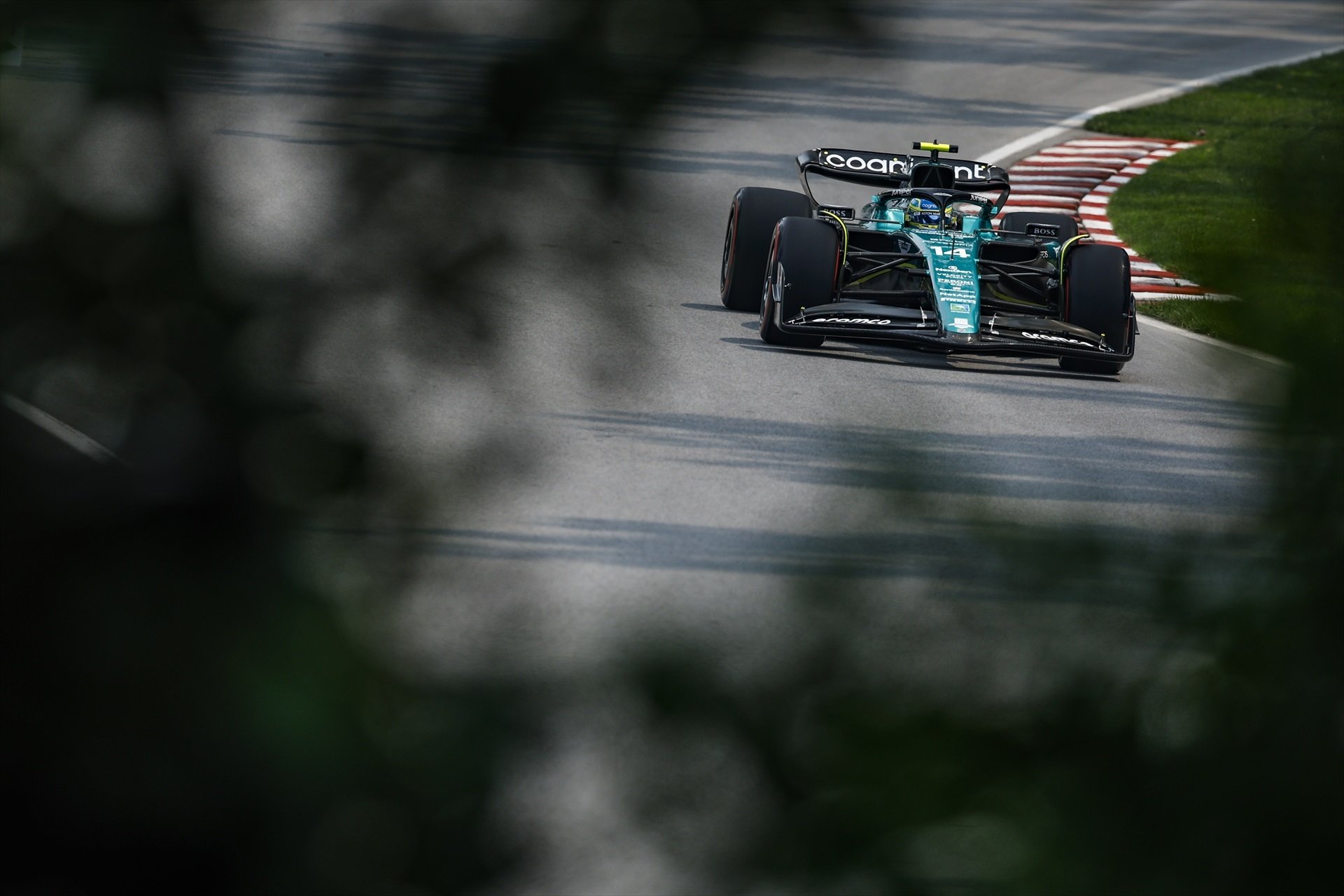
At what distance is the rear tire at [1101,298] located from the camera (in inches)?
333

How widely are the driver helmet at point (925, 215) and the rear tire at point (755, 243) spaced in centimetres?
65

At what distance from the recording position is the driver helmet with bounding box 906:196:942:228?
31.2ft

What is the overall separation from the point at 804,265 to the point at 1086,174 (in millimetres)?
7819

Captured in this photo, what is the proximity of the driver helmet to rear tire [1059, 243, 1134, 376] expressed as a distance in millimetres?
1152

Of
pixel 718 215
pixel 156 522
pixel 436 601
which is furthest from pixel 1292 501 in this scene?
pixel 156 522

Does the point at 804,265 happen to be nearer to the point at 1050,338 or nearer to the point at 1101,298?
the point at 1050,338

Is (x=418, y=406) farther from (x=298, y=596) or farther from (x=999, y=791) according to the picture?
(x=999, y=791)

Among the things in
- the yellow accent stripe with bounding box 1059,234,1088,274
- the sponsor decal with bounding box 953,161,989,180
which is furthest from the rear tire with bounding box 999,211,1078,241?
the yellow accent stripe with bounding box 1059,234,1088,274

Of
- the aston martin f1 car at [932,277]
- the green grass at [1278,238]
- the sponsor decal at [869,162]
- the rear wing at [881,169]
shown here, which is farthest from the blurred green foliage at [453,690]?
the sponsor decal at [869,162]

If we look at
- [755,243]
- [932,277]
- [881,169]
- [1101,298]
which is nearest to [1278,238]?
[932,277]

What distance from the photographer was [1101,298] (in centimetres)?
849

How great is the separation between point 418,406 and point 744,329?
8571 mm

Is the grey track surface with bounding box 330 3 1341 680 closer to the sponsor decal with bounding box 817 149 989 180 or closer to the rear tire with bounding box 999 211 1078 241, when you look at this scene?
the sponsor decal with bounding box 817 149 989 180

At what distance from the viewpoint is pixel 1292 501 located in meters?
0.76
